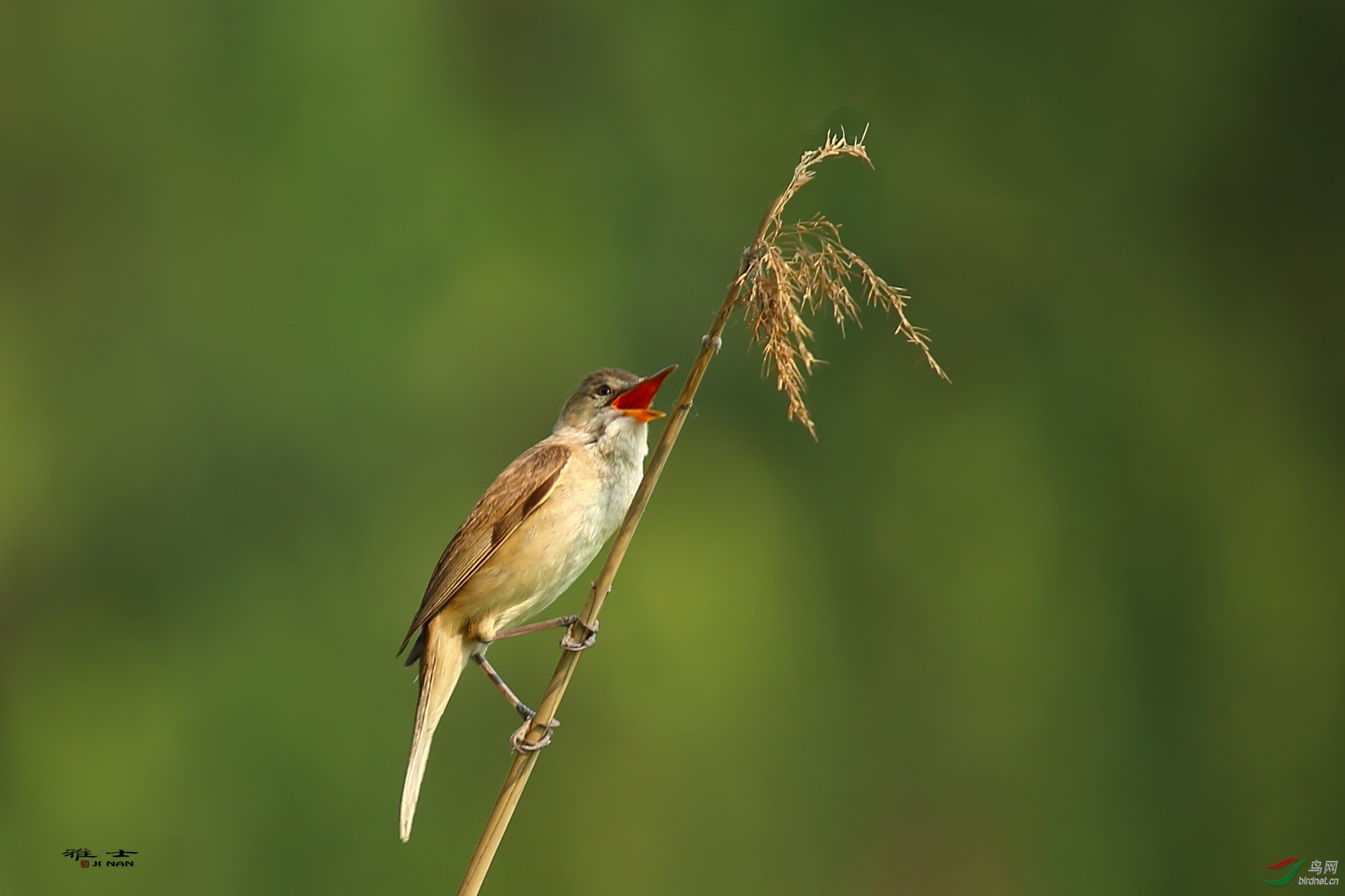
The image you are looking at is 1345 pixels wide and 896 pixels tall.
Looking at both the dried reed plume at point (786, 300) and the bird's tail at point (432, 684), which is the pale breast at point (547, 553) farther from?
the dried reed plume at point (786, 300)

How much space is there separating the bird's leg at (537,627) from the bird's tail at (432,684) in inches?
4.4

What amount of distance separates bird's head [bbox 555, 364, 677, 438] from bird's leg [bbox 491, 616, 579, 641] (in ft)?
1.88

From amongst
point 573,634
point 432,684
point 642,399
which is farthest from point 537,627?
point 642,399

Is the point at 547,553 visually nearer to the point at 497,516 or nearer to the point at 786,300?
the point at 497,516

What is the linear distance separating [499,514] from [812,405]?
16.3 ft

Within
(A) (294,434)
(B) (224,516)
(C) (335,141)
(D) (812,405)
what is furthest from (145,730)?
(D) (812,405)

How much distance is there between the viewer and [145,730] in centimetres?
760

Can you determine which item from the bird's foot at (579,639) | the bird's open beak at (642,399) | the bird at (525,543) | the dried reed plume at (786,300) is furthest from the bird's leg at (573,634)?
the bird's open beak at (642,399)

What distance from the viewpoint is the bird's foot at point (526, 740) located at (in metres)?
2.30

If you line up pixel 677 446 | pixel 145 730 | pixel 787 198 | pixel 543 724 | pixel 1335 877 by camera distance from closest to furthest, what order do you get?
pixel 787 198, pixel 543 724, pixel 1335 877, pixel 145 730, pixel 677 446

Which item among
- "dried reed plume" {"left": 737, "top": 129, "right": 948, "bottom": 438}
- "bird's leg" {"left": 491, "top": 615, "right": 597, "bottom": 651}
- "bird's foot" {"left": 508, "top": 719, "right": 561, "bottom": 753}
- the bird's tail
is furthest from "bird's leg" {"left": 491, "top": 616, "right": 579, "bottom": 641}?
"dried reed plume" {"left": 737, "top": 129, "right": 948, "bottom": 438}

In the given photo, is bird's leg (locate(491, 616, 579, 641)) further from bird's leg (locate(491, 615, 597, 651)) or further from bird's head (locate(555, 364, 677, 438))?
bird's head (locate(555, 364, 677, 438))

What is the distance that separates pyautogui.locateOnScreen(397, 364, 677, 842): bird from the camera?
3.09 meters

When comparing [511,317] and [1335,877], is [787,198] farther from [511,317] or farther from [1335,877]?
[511,317]
